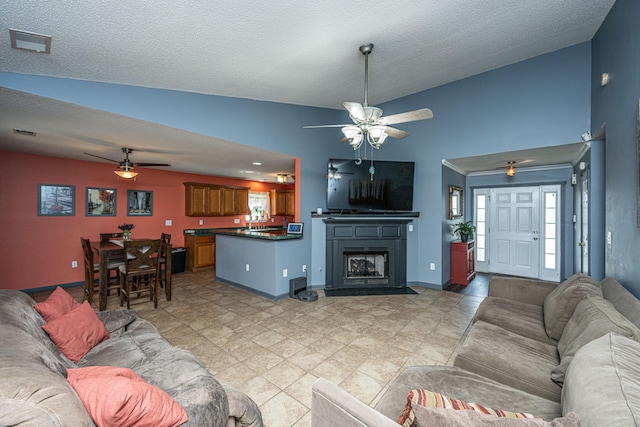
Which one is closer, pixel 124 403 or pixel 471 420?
pixel 471 420

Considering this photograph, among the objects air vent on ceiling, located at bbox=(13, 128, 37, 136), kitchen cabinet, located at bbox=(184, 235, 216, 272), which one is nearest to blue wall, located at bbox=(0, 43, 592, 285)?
air vent on ceiling, located at bbox=(13, 128, 37, 136)

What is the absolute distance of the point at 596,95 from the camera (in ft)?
9.68

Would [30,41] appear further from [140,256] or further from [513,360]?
[513,360]

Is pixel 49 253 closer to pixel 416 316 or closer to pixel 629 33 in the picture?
pixel 416 316

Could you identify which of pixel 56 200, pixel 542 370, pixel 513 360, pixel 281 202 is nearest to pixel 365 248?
pixel 513 360

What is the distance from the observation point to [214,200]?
268 inches

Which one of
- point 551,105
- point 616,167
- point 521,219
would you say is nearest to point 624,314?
point 616,167

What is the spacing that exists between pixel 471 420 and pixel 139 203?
260 inches

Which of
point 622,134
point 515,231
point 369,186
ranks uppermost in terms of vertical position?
point 622,134

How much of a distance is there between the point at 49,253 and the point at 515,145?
7.79 meters

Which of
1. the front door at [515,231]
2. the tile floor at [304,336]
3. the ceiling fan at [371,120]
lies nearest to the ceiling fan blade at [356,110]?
the ceiling fan at [371,120]

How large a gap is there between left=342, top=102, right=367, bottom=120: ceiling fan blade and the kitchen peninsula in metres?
2.28

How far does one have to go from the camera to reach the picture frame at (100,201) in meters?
5.04

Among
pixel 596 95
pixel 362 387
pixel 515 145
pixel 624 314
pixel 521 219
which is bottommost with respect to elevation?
pixel 362 387
